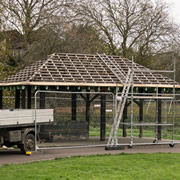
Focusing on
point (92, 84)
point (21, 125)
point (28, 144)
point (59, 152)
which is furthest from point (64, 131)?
point (92, 84)

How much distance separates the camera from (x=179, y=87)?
782 inches

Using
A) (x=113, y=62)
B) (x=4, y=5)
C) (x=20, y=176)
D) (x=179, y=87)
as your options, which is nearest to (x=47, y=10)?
(x=4, y=5)

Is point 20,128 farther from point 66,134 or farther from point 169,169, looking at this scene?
point 169,169

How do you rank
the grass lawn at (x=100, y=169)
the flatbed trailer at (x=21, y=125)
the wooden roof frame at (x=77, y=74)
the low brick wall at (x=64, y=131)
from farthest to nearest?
the wooden roof frame at (x=77, y=74) < the low brick wall at (x=64, y=131) < the flatbed trailer at (x=21, y=125) < the grass lawn at (x=100, y=169)

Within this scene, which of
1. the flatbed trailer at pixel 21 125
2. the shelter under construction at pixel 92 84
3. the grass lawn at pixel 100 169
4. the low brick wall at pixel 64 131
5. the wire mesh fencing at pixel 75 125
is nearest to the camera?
the grass lawn at pixel 100 169

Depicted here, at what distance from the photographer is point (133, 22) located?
34.2 m

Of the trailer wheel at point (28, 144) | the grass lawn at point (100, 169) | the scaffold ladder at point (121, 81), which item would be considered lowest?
the grass lawn at point (100, 169)

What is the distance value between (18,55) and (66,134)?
56.1 feet

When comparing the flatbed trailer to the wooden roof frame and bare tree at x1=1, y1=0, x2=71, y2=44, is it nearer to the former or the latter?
the wooden roof frame

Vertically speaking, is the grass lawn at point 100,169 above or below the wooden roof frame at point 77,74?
below

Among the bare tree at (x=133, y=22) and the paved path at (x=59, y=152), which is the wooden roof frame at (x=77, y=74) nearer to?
the paved path at (x=59, y=152)

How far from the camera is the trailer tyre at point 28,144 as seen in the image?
1461 cm

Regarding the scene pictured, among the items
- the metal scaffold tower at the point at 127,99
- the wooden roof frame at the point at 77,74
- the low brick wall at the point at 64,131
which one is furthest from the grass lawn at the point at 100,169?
the wooden roof frame at the point at 77,74

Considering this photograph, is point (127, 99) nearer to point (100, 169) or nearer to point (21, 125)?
point (21, 125)
